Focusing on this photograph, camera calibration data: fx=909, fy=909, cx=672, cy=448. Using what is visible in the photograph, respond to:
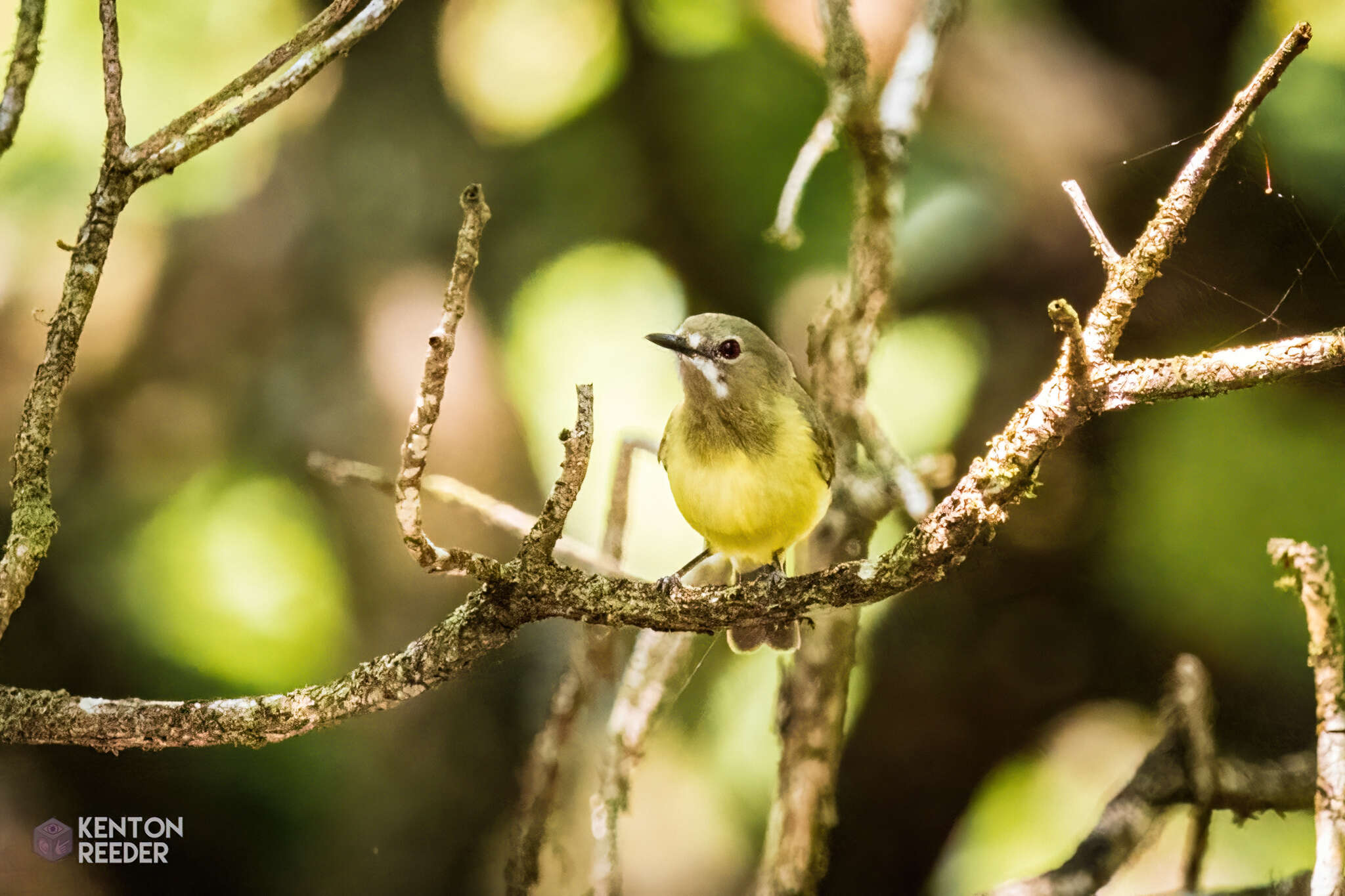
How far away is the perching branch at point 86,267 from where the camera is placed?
1.94m

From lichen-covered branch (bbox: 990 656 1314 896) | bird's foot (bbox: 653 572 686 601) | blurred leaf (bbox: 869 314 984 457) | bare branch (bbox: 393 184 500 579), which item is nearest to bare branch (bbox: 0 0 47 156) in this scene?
bare branch (bbox: 393 184 500 579)

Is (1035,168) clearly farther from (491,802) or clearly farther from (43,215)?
(43,215)

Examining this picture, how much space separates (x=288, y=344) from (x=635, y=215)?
1076 mm

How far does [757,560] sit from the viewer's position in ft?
8.01

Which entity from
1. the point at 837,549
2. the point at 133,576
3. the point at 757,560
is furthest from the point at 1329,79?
the point at 133,576

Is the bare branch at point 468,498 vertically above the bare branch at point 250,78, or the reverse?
the bare branch at point 250,78

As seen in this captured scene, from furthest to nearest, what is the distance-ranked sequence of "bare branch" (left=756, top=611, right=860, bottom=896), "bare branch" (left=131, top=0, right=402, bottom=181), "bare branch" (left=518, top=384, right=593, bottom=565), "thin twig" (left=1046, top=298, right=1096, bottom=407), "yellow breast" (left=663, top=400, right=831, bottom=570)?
"bare branch" (left=756, top=611, right=860, bottom=896) → "yellow breast" (left=663, top=400, right=831, bottom=570) → "bare branch" (left=131, top=0, right=402, bottom=181) → "bare branch" (left=518, top=384, right=593, bottom=565) → "thin twig" (left=1046, top=298, right=1096, bottom=407)

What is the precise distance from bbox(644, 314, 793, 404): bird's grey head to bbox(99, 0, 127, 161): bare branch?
3.98 ft

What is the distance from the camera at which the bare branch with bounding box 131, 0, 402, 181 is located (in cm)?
200

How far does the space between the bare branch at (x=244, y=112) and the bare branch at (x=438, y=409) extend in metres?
0.69

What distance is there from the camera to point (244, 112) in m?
2.03

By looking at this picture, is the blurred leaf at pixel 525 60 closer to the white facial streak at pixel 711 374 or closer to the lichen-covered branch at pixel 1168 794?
the white facial streak at pixel 711 374

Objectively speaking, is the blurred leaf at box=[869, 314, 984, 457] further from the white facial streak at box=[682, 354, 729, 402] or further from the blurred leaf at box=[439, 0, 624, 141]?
the blurred leaf at box=[439, 0, 624, 141]

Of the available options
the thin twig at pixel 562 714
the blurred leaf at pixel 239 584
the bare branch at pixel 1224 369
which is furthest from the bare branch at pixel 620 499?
the bare branch at pixel 1224 369
